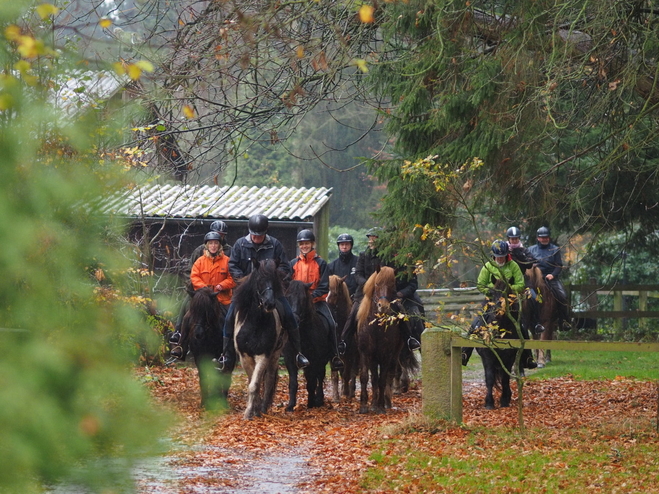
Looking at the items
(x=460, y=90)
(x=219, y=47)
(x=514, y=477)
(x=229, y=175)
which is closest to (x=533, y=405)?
(x=460, y=90)

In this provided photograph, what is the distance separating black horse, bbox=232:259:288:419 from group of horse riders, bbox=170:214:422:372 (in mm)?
193

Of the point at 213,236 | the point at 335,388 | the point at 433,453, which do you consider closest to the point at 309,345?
the point at 335,388

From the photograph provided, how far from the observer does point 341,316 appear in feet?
45.2

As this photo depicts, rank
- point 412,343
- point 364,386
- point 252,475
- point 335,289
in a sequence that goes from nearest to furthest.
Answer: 1. point 252,475
2. point 364,386
3. point 412,343
4. point 335,289

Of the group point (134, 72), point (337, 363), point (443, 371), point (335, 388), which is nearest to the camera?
point (134, 72)

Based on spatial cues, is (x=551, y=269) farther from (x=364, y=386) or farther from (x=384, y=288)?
(x=384, y=288)

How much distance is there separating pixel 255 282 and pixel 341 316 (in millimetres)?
3081

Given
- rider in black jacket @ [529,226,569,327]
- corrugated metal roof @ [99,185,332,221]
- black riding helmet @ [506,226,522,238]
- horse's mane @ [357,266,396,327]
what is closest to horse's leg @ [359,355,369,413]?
horse's mane @ [357,266,396,327]

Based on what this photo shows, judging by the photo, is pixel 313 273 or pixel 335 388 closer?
pixel 313 273

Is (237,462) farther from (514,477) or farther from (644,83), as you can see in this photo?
(644,83)

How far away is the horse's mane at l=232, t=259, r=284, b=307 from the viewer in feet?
35.8

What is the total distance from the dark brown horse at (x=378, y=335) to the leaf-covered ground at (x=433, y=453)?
37cm

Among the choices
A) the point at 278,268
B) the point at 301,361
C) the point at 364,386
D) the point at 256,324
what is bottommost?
the point at 364,386

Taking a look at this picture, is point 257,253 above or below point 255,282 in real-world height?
above
